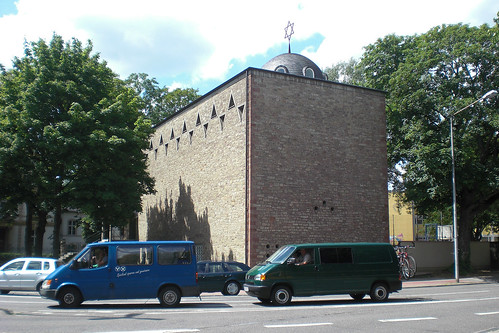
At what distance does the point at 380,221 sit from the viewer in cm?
2678

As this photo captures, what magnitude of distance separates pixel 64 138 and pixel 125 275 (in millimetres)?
13341

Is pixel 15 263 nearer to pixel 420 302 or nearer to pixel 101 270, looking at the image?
pixel 101 270

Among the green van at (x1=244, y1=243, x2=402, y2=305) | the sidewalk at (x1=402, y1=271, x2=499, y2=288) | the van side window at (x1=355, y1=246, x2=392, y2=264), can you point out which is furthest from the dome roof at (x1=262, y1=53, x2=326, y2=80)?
the green van at (x1=244, y1=243, x2=402, y2=305)

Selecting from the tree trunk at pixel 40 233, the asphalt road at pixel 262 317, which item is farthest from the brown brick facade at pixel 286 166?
the asphalt road at pixel 262 317

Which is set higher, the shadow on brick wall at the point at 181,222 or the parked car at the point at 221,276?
the shadow on brick wall at the point at 181,222

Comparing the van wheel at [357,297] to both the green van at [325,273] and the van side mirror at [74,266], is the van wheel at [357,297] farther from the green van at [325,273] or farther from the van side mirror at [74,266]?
the van side mirror at [74,266]

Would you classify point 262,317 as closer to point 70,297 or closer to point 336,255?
point 336,255

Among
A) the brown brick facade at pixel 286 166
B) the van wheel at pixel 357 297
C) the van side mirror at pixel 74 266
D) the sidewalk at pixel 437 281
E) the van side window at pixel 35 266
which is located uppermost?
the brown brick facade at pixel 286 166

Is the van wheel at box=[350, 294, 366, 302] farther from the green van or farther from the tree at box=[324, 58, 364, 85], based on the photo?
the tree at box=[324, 58, 364, 85]

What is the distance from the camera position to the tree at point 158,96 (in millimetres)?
49781

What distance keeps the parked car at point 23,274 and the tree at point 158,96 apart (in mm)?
32478

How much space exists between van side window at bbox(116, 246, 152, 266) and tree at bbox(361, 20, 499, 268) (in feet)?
55.9

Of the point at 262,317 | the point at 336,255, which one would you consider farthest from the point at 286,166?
the point at 262,317

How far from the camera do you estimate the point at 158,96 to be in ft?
165
